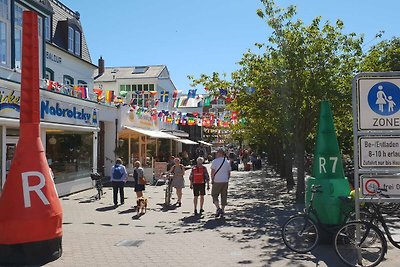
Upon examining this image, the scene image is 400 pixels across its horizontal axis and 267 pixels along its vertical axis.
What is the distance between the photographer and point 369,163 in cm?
655

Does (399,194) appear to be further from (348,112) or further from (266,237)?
(348,112)

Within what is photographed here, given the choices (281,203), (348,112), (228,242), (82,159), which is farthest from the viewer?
(82,159)

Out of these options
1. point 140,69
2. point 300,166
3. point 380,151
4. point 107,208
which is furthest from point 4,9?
point 140,69

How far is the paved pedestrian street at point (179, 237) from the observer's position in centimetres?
684

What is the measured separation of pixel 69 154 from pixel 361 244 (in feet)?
41.5

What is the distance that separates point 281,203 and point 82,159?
823 cm

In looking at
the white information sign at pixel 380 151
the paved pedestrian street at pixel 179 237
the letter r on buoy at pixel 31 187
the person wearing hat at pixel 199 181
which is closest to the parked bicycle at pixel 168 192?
the paved pedestrian street at pixel 179 237

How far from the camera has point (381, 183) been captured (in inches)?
258

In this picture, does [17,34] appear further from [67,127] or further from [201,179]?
[201,179]

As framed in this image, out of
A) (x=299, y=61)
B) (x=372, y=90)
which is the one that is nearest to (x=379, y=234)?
(x=372, y=90)

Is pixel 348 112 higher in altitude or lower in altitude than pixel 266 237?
higher

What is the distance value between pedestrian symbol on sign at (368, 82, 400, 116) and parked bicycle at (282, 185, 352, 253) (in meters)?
1.81

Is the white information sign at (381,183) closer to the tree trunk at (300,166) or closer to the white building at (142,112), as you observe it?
the tree trunk at (300,166)

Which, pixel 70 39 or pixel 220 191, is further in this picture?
pixel 70 39
